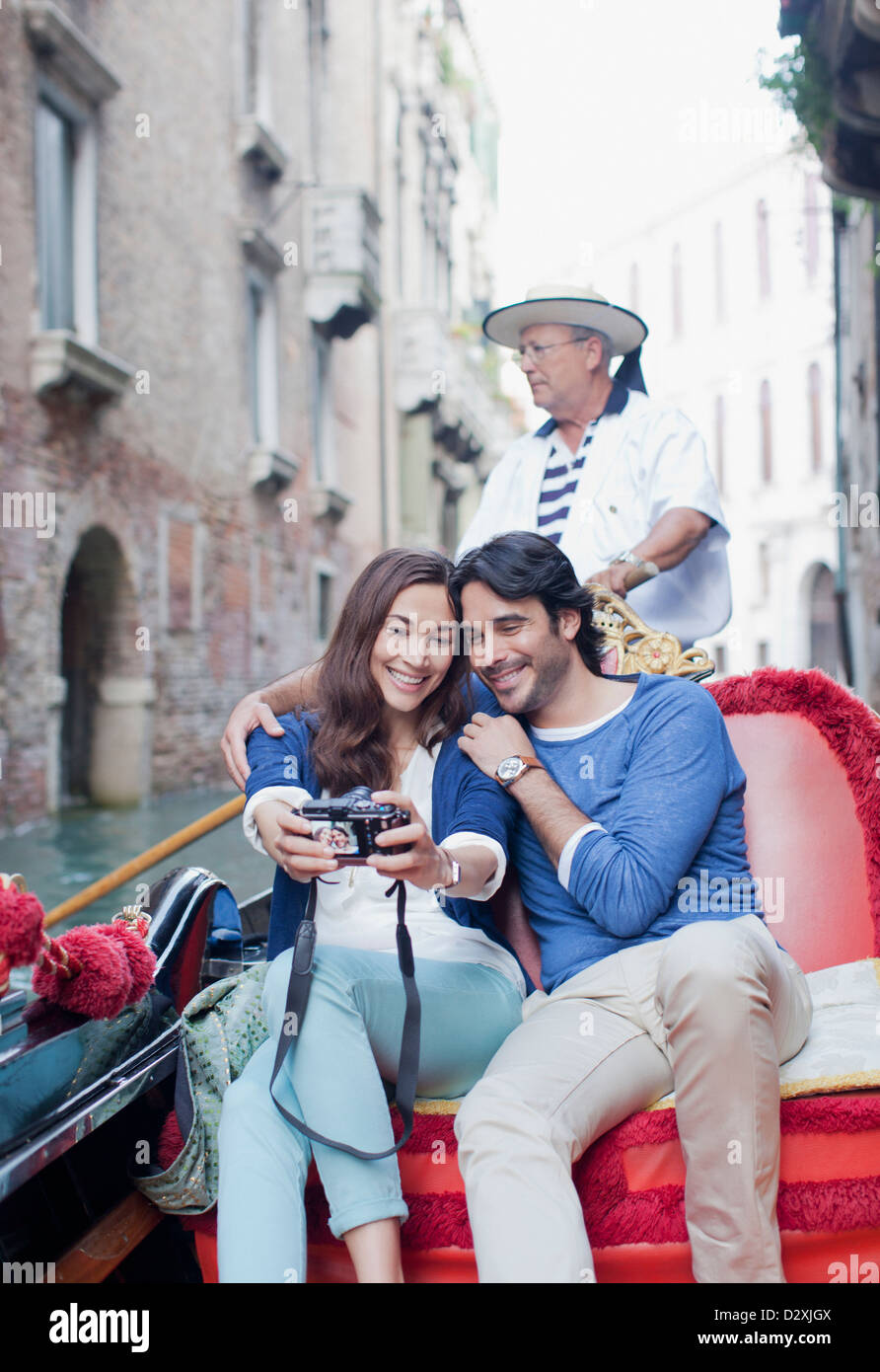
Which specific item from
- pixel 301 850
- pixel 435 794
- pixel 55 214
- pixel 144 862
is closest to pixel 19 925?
pixel 301 850

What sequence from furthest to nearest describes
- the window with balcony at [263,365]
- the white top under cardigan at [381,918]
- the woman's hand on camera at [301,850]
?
1. the window with balcony at [263,365]
2. the white top under cardigan at [381,918]
3. the woman's hand on camera at [301,850]

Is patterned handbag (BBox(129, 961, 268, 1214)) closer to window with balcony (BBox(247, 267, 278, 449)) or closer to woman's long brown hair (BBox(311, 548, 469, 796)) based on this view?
woman's long brown hair (BBox(311, 548, 469, 796))

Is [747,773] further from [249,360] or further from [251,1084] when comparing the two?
[249,360]

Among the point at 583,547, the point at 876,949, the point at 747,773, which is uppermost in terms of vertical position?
the point at 583,547

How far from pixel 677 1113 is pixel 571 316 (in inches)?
67.6

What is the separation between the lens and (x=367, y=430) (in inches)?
587

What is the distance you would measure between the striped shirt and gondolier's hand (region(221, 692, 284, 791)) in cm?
100

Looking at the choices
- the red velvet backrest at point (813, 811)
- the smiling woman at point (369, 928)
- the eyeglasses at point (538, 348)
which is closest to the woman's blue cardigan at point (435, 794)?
the smiling woman at point (369, 928)

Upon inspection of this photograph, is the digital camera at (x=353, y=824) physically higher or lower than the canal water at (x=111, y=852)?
higher

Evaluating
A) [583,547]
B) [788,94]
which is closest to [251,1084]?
[583,547]

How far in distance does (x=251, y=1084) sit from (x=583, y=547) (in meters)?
1.47

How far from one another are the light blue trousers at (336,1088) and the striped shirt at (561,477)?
123 cm

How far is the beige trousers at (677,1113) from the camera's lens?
1505 mm

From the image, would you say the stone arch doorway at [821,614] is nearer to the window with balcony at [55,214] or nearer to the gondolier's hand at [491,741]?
the window with balcony at [55,214]
